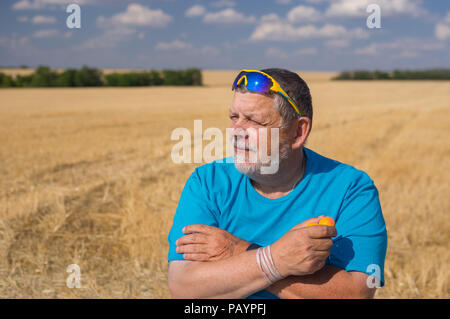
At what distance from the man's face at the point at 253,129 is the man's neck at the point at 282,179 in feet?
0.17

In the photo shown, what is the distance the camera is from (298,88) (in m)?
2.09

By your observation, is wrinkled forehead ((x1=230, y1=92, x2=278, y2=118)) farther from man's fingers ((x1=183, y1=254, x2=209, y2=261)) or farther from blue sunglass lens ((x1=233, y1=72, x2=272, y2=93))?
man's fingers ((x1=183, y1=254, x2=209, y2=261))

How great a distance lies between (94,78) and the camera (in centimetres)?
5541

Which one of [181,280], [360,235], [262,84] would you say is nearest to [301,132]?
[262,84]

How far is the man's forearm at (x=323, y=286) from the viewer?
72.8 inches

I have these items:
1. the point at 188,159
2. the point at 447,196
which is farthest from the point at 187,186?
the point at 188,159

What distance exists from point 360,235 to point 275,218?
0.39 metres

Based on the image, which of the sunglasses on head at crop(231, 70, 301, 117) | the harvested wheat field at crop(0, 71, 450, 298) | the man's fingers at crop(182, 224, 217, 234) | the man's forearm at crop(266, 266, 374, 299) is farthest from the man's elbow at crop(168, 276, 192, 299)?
the harvested wheat field at crop(0, 71, 450, 298)

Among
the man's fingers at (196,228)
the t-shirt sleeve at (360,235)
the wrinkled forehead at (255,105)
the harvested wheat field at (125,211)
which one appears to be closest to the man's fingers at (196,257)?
the man's fingers at (196,228)

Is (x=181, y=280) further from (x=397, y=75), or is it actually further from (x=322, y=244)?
(x=397, y=75)

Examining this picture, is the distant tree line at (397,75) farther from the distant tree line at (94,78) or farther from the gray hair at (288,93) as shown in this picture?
the gray hair at (288,93)

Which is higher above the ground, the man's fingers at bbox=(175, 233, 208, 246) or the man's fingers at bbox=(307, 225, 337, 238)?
the man's fingers at bbox=(307, 225, 337, 238)

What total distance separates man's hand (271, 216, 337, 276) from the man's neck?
17.7 inches

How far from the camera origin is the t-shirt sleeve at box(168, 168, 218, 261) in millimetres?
2090
